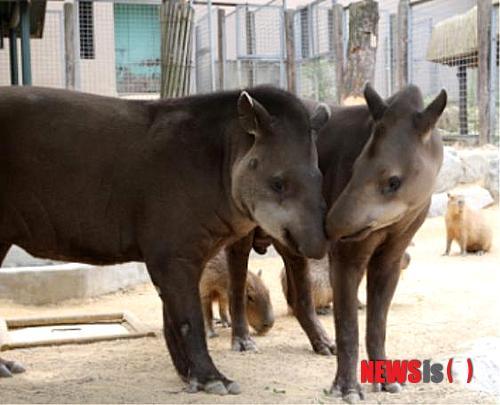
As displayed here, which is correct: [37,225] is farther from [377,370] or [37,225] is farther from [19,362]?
[377,370]

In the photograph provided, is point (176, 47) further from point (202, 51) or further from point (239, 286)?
point (202, 51)

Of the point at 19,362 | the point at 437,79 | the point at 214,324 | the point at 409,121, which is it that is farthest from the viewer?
the point at 437,79

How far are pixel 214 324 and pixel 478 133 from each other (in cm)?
892

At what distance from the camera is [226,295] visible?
6.88 metres

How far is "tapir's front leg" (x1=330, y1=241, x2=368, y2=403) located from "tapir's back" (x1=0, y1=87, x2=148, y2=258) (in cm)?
124

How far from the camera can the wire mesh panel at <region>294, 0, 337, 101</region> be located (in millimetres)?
16359

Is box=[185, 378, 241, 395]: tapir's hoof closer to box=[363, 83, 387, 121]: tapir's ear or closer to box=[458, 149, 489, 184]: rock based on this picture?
box=[363, 83, 387, 121]: tapir's ear

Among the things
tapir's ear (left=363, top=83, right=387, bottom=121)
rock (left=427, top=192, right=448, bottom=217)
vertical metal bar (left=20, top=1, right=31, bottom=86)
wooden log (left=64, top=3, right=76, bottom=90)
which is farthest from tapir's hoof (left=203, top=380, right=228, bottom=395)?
wooden log (left=64, top=3, right=76, bottom=90)

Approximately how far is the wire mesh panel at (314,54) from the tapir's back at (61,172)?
37.5 ft

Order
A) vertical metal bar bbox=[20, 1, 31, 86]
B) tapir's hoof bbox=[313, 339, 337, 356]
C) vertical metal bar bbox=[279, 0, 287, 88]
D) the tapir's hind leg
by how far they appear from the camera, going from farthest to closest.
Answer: vertical metal bar bbox=[279, 0, 287, 88] → vertical metal bar bbox=[20, 1, 31, 86] → tapir's hoof bbox=[313, 339, 337, 356] → the tapir's hind leg

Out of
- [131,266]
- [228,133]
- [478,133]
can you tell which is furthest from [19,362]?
[478,133]

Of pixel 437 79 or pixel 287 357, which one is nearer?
pixel 287 357

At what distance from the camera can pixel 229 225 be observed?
4754 mm

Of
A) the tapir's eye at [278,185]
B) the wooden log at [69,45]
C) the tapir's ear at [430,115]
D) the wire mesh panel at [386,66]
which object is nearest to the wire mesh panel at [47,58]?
the wooden log at [69,45]
